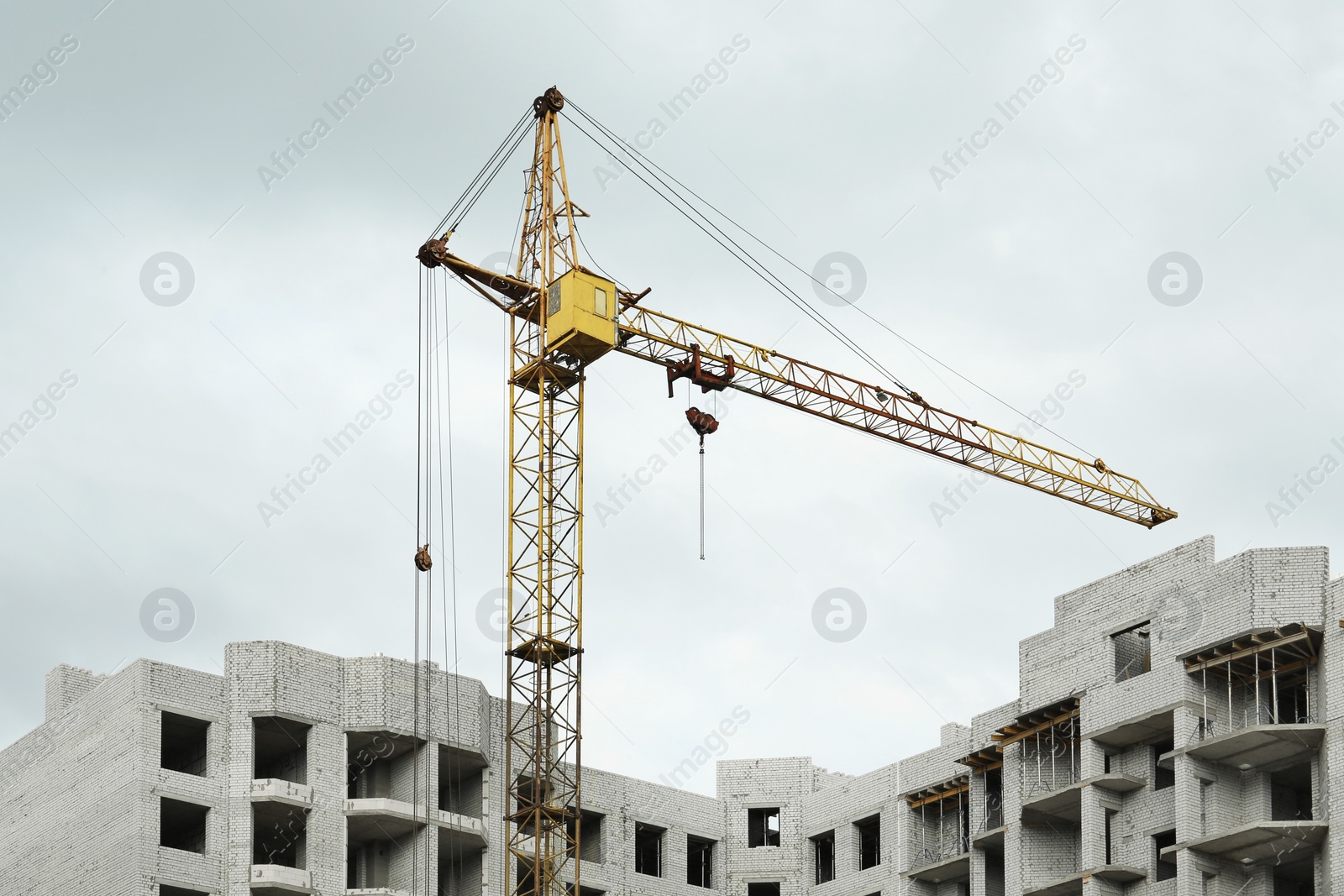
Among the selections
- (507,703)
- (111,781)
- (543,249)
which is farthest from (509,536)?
(111,781)

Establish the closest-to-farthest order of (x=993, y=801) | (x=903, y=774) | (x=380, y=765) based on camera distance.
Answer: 1. (x=993, y=801)
2. (x=380, y=765)
3. (x=903, y=774)

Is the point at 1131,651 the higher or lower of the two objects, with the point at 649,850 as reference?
higher

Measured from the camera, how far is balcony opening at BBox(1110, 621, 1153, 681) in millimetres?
74062

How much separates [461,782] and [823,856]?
17.5 meters

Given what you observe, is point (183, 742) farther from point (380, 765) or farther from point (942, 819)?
point (942, 819)

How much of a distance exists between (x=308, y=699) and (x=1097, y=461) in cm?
3996

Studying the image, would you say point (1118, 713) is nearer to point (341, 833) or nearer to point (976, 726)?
point (976, 726)

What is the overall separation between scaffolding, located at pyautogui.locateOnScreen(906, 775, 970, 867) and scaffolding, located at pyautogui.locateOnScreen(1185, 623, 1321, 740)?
45.8ft

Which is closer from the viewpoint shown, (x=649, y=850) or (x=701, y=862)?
(x=649, y=850)

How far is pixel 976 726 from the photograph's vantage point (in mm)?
80562

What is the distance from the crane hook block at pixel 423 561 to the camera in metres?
83.4

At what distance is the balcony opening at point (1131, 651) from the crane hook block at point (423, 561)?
2668 centimetres

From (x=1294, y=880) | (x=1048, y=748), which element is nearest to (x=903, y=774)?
(x=1048, y=748)

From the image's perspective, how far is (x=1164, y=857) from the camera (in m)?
71.9
